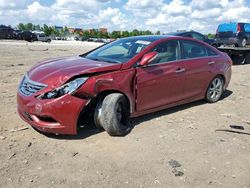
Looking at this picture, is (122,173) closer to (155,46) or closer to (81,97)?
(81,97)

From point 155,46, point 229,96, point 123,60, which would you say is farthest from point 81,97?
point 229,96

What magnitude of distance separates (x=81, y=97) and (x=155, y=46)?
1.92 meters

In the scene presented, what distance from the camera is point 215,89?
24.9ft

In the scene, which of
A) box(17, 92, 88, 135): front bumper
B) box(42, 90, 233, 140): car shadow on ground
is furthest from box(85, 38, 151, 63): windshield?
box(17, 92, 88, 135): front bumper

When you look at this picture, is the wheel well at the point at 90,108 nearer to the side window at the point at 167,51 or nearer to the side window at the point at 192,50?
the side window at the point at 167,51

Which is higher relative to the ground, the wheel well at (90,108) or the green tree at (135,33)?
the wheel well at (90,108)

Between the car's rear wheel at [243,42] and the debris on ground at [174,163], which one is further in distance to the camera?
the car's rear wheel at [243,42]

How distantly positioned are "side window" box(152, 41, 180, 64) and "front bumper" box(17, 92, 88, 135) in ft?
5.93

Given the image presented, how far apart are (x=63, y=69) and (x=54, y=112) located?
2.45ft

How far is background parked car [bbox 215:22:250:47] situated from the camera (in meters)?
17.5

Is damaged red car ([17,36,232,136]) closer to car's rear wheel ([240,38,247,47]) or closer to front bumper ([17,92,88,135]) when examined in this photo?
front bumper ([17,92,88,135])

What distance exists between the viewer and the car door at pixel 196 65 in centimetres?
659

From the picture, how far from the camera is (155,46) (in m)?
6.02

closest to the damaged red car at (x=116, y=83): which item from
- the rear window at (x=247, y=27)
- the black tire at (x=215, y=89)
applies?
the black tire at (x=215, y=89)
